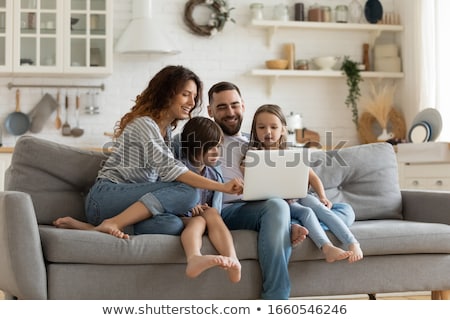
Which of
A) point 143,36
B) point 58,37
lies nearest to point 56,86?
point 58,37

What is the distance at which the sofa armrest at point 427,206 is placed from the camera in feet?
11.3

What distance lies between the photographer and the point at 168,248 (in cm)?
275

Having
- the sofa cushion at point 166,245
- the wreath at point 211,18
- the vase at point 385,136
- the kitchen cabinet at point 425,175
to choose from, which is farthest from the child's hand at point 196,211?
the vase at point 385,136

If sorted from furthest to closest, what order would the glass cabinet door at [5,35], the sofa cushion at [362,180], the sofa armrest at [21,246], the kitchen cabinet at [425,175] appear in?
1. the glass cabinet door at [5,35]
2. the kitchen cabinet at [425,175]
3. the sofa cushion at [362,180]
4. the sofa armrest at [21,246]

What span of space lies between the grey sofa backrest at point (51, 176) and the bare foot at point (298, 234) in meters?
0.96

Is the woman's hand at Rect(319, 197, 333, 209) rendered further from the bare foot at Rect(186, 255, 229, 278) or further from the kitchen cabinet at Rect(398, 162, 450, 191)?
the kitchen cabinet at Rect(398, 162, 450, 191)

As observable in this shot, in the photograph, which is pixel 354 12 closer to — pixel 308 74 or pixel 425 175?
pixel 308 74

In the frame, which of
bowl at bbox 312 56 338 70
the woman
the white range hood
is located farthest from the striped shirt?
bowl at bbox 312 56 338 70

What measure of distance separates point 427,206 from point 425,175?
1.61 m

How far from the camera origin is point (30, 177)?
3.13 metres

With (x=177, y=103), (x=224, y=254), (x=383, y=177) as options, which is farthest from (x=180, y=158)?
(x=383, y=177)

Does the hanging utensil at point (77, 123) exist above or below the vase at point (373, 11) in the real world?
below

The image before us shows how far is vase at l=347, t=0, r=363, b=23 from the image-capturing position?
20.6ft

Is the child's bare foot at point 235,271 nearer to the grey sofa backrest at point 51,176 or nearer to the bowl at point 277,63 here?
the grey sofa backrest at point 51,176
